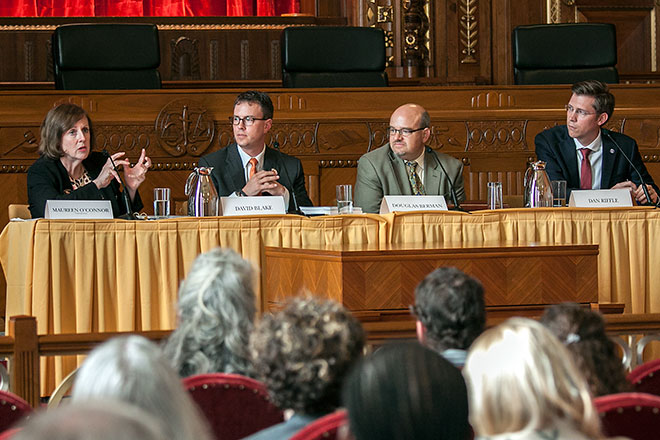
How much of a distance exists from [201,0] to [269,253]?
5468 mm

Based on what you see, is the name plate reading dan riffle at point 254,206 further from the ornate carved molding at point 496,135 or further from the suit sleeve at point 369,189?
the ornate carved molding at point 496,135

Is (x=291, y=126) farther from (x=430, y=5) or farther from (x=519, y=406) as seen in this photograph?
(x=519, y=406)

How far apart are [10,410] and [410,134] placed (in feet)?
11.2

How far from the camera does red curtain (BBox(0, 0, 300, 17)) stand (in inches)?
336

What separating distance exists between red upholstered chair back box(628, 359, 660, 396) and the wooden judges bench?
4020 millimetres

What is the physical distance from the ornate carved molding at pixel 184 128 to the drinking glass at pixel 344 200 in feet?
6.13

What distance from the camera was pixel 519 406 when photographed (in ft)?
3.64

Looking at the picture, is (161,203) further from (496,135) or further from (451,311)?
(496,135)

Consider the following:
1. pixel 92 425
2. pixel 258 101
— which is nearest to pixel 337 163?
pixel 258 101

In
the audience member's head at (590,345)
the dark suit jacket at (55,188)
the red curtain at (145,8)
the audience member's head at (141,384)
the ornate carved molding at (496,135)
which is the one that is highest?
the red curtain at (145,8)

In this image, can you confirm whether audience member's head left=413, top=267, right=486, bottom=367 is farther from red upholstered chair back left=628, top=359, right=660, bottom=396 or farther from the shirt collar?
the shirt collar

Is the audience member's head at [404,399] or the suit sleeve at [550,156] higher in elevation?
the suit sleeve at [550,156]

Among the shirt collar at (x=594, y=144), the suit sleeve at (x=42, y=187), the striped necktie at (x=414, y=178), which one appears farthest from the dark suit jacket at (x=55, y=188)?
the shirt collar at (x=594, y=144)

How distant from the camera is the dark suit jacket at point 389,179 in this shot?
15.9 feet
